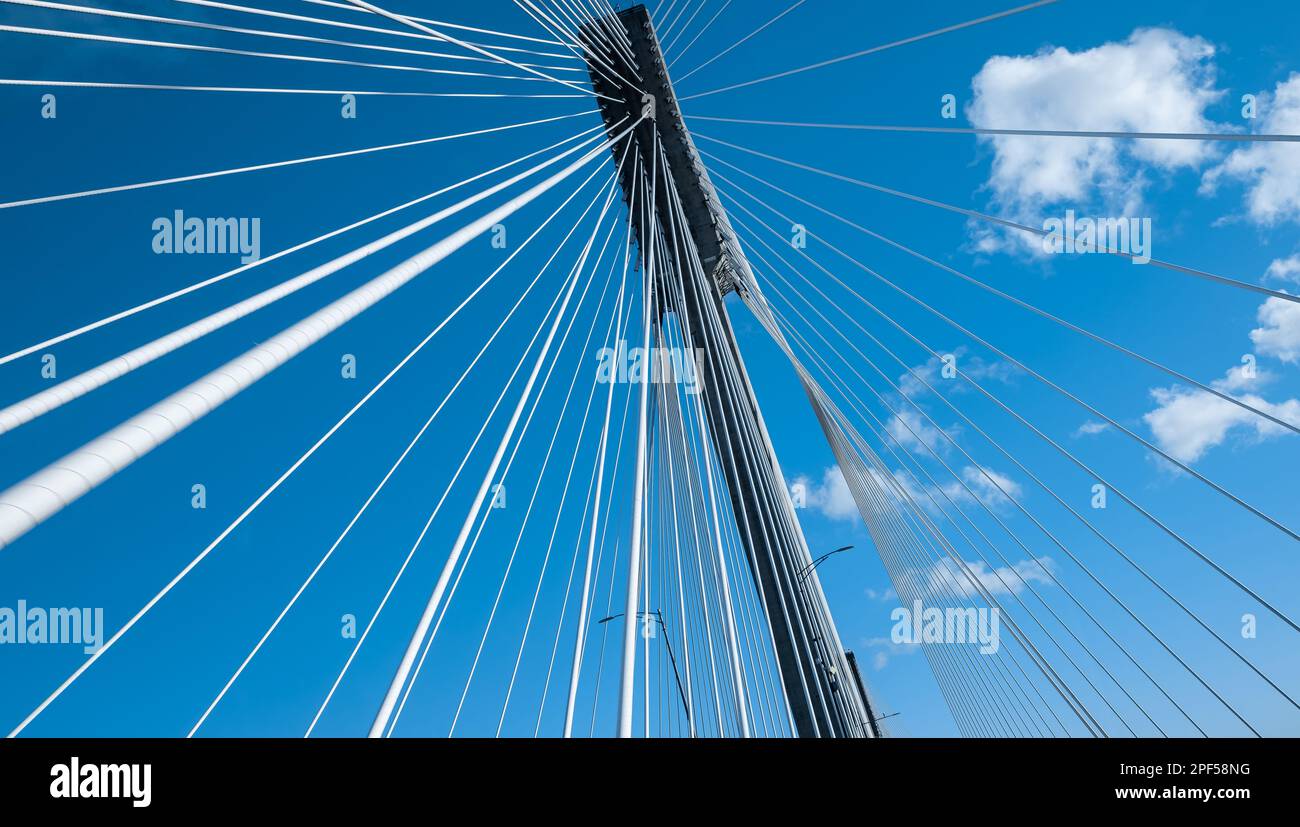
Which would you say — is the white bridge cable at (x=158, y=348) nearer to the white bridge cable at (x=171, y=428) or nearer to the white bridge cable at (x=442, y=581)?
the white bridge cable at (x=171, y=428)

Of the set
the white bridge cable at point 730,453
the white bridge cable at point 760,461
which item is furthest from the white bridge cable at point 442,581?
the white bridge cable at point 760,461

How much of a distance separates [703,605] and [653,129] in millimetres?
7292

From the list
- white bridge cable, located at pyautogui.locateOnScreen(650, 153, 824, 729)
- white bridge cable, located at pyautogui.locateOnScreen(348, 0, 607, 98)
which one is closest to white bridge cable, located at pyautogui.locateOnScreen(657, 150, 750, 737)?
white bridge cable, located at pyautogui.locateOnScreen(650, 153, 824, 729)

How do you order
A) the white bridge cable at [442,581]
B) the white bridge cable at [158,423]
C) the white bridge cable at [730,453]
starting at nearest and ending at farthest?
the white bridge cable at [158,423]
the white bridge cable at [442,581]
the white bridge cable at [730,453]

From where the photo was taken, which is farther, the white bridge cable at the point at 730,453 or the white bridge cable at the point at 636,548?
the white bridge cable at the point at 730,453

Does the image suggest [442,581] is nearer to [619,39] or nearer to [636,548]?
[636,548]

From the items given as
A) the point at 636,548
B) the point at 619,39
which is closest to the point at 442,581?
the point at 636,548

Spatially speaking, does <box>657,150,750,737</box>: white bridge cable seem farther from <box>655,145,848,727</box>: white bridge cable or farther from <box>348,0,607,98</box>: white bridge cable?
<box>348,0,607,98</box>: white bridge cable

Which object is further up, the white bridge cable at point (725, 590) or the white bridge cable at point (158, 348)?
the white bridge cable at point (158, 348)

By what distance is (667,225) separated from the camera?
34.8 ft

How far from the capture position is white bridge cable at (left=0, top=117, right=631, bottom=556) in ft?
5.81

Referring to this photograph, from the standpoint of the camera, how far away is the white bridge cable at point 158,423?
177 centimetres
